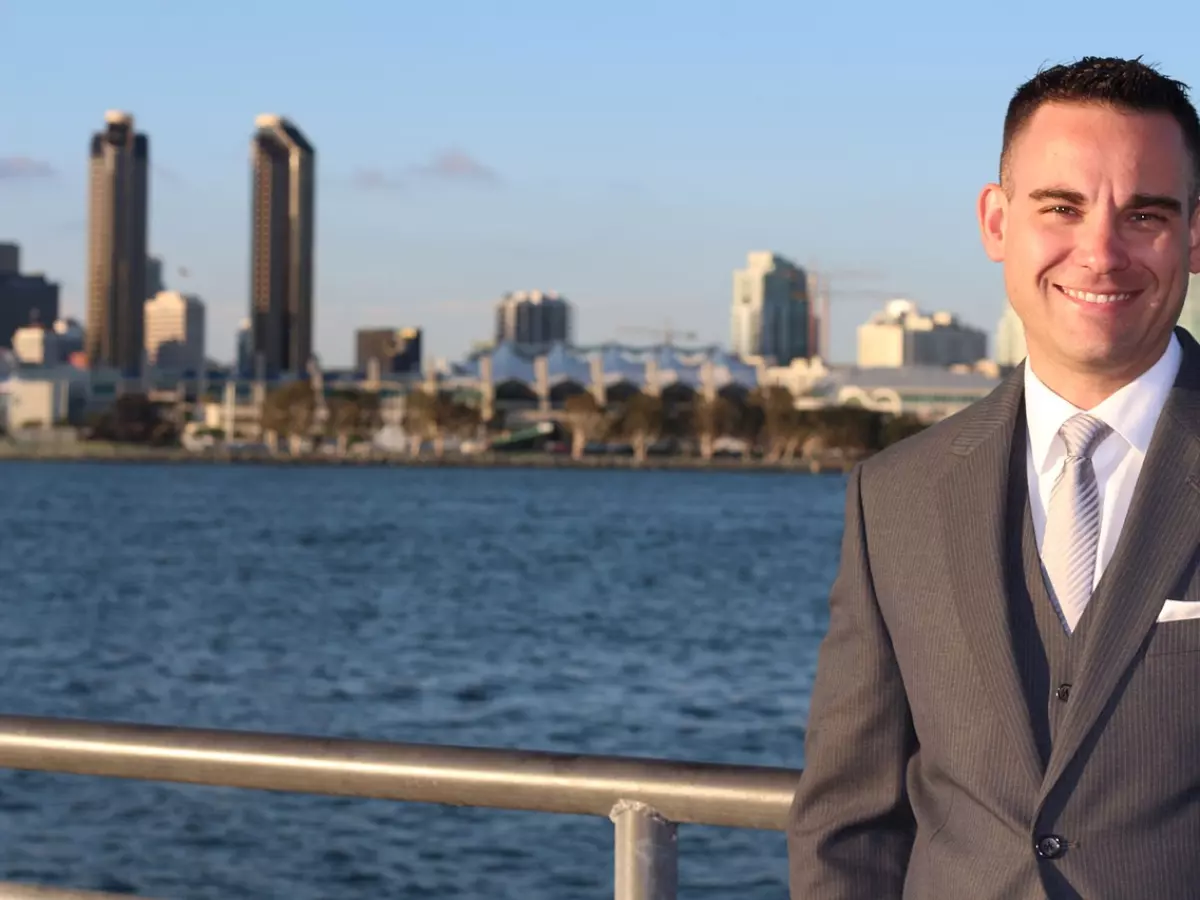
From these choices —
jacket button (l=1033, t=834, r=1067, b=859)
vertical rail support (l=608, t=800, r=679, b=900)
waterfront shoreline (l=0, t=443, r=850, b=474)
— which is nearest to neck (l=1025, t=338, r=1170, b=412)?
jacket button (l=1033, t=834, r=1067, b=859)

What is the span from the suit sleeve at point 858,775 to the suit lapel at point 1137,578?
0.65 feet

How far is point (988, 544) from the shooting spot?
1.74m

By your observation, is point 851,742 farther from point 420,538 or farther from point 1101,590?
point 420,538

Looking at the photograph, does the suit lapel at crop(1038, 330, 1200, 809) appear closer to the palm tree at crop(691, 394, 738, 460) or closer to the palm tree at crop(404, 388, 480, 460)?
the palm tree at crop(691, 394, 738, 460)

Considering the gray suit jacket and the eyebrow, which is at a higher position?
the eyebrow

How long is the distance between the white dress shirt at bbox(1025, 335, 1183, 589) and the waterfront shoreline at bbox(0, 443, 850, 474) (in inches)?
5202

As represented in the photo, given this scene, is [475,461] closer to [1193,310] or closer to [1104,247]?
[1193,310]

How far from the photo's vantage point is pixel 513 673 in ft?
74.4

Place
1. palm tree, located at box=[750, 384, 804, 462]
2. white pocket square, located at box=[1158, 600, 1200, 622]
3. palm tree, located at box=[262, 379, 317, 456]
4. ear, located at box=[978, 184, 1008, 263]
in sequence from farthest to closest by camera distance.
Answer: palm tree, located at box=[262, 379, 317, 456] → palm tree, located at box=[750, 384, 804, 462] → ear, located at box=[978, 184, 1008, 263] → white pocket square, located at box=[1158, 600, 1200, 622]

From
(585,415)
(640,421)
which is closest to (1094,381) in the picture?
(640,421)

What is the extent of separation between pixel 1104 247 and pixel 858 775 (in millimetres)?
532

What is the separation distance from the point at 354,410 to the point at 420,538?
83.8 m

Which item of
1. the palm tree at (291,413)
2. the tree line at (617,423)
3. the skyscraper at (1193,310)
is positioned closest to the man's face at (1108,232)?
the skyscraper at (1193,310)

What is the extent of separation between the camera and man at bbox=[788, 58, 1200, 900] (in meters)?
1.63
